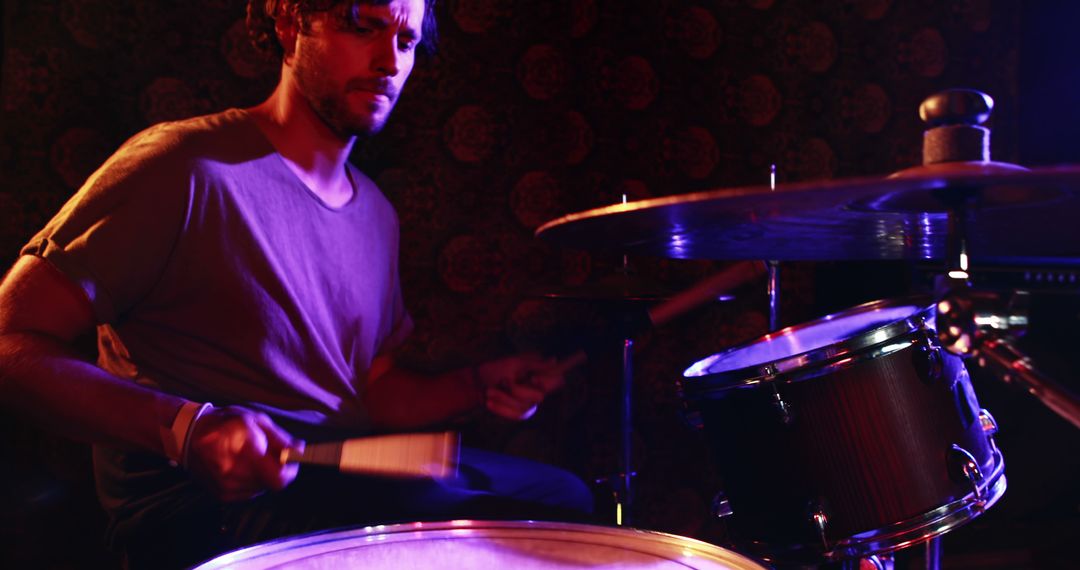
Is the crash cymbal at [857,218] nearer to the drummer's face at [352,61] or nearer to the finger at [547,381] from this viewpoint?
the finger at [547,381]

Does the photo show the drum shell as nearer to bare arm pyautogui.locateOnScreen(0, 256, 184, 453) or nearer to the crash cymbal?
the crash cymbal

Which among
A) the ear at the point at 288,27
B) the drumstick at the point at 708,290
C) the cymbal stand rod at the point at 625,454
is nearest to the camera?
the drumstick at the point at 708,290

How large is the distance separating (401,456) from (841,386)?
1.96ft

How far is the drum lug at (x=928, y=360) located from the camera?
1.06 m

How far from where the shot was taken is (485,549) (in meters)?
0.83

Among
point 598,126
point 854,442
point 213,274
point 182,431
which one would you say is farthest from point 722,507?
point 598,126

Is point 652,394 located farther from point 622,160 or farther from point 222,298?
point 222,298

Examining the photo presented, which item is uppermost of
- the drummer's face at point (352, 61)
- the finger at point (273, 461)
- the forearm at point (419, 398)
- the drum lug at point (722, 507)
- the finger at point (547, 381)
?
the drummer's face at point (352, 61)

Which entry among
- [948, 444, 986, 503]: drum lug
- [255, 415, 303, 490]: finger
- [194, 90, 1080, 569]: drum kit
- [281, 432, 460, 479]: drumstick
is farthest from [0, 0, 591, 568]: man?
[948, 444, 986, 503]: drum lug

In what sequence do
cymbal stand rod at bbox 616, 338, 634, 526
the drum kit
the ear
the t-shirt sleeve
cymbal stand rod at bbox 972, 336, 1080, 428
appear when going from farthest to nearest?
cymbal stand rod at bbox 616, 338, 634, 526 < the ear < the t-shirt sleeve < the drum kit < cymbal stand rod at bbox 972, 336, 1080, 428

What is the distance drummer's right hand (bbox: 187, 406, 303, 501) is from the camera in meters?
0.94

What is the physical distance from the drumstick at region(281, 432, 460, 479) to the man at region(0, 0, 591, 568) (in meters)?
0.13

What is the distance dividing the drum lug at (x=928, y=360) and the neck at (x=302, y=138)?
3.61ft

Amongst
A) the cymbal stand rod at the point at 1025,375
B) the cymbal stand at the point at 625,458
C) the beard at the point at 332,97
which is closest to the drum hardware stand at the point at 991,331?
the cymbal stand rod at the point at 1025,375
